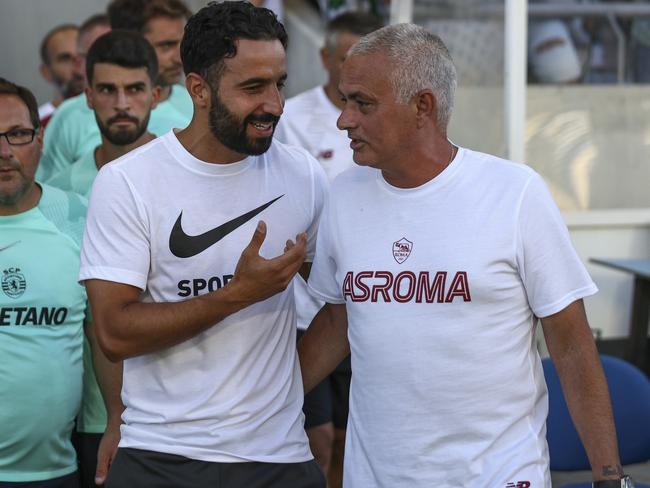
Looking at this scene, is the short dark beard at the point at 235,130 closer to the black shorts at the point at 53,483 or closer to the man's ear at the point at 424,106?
the man's ear at the point at 424,106

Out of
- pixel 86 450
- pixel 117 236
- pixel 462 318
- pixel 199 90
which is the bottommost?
pixel 86 450

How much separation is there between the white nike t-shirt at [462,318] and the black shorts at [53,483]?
1465 mm

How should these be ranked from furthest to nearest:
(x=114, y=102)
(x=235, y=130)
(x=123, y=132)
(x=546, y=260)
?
(x=114, y=102) < (x=123, y=132) < (x=235, y=130) < (x=546, y=260)

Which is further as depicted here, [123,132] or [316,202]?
[123,132]

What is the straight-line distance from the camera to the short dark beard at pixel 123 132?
475 cm

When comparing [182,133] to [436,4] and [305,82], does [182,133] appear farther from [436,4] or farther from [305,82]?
[305,82]

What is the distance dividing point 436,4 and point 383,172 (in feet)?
15.4

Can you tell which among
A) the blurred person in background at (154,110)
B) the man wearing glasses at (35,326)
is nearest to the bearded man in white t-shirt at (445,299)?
the man wearing glasses at (35,326)

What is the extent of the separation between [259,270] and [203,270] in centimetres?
26

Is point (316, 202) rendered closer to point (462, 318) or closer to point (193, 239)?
point (193, 239)

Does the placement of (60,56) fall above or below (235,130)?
above

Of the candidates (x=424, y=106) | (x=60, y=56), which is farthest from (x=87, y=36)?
(x=424, y=106)

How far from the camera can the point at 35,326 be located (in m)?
3.94

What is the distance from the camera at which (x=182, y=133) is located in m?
3.29
